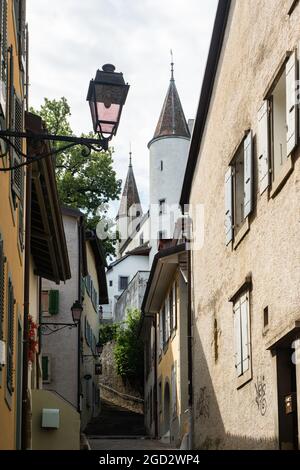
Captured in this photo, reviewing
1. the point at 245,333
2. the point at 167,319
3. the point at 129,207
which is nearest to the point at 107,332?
the point at 167,319

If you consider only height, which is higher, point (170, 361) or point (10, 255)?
point (10, 255)

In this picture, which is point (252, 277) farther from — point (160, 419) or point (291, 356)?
point (160, 419)

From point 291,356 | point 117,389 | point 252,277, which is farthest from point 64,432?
point 117,389

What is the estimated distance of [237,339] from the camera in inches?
583

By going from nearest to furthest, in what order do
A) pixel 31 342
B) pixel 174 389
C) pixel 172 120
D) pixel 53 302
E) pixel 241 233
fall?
pixel 241 233
pixel 31 342
pixel 174 389
pixel 53 302
pixel 172 120

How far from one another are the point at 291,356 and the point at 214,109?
7.26 metres

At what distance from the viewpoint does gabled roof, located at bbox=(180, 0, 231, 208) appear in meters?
16.8

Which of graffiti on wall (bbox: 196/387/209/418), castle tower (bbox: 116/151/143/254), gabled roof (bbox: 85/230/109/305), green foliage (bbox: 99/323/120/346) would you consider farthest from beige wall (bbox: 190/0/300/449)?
castle tower (bbox: 116/151/143/254)

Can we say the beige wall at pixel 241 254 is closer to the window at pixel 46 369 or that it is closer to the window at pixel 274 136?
the window at pixel 274 136

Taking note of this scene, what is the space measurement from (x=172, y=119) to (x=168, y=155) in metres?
2.46

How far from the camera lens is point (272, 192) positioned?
12.3 meters

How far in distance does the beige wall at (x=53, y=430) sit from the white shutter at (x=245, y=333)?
4716mm

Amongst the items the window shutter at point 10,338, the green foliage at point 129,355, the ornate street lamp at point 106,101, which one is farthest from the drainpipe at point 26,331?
the green foliage at point 129,355

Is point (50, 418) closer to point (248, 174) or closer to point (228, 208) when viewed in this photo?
point (228, 208)
